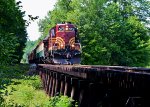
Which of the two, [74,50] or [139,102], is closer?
[139,102]

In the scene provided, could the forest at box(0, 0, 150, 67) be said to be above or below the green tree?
above

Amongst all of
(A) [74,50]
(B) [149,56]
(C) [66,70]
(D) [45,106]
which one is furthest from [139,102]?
(B) [149,56]

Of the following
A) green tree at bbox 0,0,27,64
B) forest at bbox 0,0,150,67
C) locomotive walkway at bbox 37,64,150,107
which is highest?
forest at bbox 0,0,150,67

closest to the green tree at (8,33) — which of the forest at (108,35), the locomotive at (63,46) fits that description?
the locomotive at (63,46)

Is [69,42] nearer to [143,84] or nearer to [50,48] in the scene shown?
[50,48]

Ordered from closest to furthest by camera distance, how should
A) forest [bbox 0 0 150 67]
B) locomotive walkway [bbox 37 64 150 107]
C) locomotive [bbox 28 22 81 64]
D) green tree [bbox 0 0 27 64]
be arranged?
locomotive walkway [bbox 37 64 150 107], green tree [bbox 0 0 27 64], locomotive [bbox 28 22 81 64], forest [bbox 0 0 150 67]

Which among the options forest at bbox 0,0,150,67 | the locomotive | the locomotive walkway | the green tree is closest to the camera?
the locomotive walkway

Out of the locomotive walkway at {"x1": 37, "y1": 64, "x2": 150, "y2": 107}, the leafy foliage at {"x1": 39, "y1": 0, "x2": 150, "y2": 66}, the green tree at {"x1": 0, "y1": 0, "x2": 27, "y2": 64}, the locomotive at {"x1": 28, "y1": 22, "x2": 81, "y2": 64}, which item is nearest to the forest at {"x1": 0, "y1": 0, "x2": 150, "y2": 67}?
the leafy foliage at {"x1": 39, "y1": 0, "x2": 150, "y2": 66}

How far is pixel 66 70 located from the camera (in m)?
11.1

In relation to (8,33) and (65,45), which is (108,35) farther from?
(8,33)

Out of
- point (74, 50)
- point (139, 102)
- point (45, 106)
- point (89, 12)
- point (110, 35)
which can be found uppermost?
point (89, 12)

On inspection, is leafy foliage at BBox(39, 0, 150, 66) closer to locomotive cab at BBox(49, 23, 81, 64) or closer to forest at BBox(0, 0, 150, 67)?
forest at BBox(0, 0, 150, 67)

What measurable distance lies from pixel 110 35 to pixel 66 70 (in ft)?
126

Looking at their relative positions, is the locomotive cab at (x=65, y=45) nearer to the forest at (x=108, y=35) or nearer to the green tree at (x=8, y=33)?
the forest at (x=108, y=35)
